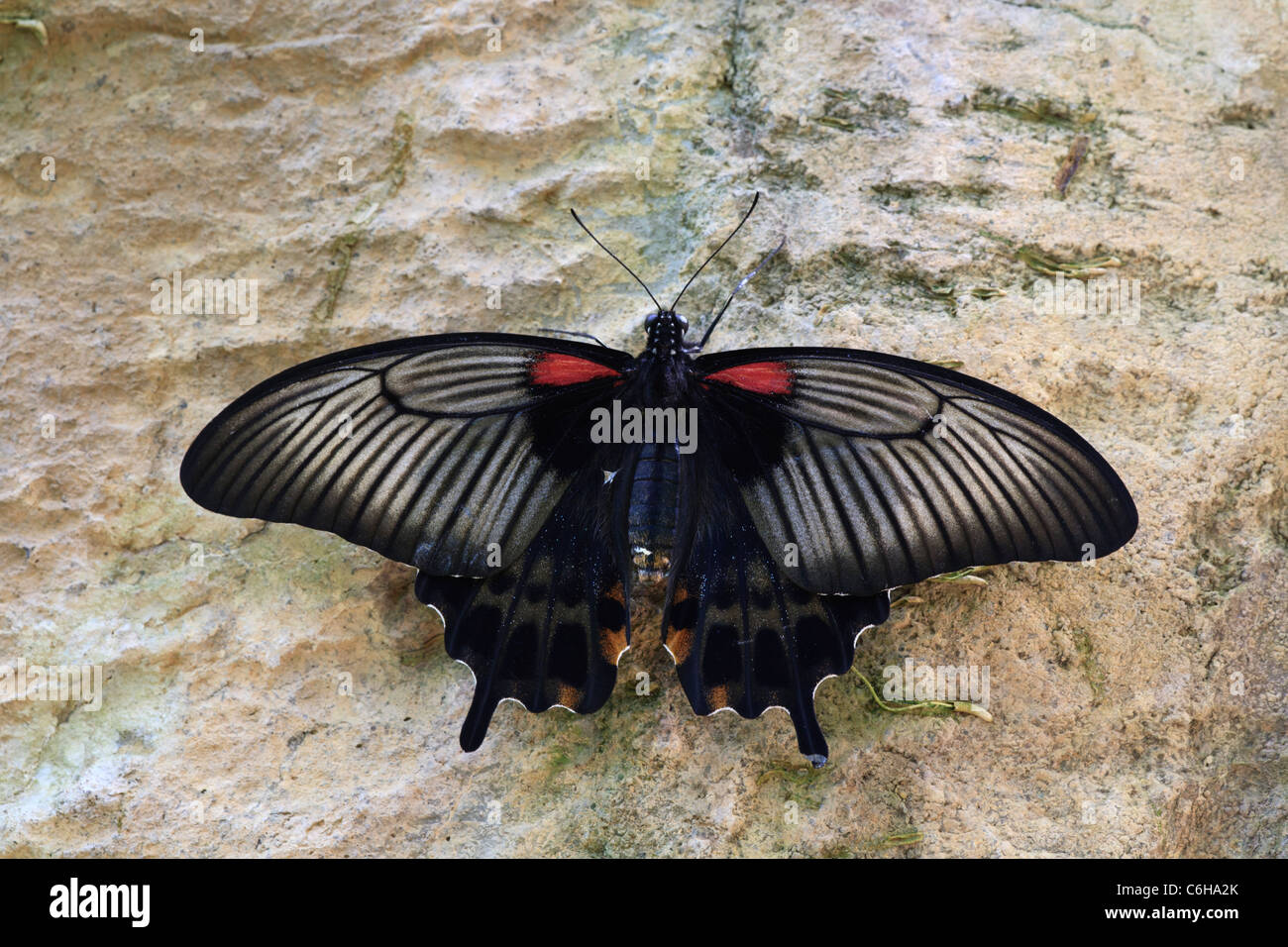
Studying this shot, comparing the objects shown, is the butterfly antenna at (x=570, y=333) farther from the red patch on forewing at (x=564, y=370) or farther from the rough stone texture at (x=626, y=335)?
the red patch on forewing at (x=564, y=370)

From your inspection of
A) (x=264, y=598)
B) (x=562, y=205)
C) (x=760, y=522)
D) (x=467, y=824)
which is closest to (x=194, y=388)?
(x=264, y=598)

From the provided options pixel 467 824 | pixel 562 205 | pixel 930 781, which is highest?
pixel 562 205

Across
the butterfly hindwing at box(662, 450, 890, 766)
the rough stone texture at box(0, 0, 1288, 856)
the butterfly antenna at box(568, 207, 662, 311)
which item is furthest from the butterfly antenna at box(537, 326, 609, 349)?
the butterfly hindwing at box(662, 450, 890, 766)

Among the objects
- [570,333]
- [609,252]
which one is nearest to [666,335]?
[570,333]

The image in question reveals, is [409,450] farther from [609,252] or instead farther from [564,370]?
[609,252]

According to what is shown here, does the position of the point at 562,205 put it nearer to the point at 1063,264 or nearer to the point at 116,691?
the point at 1063,264

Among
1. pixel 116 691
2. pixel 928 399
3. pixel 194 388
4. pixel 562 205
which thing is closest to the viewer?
pixel 928 399
